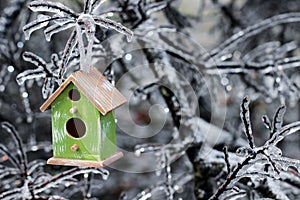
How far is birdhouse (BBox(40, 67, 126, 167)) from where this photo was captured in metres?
0.61

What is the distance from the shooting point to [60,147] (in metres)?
0.67

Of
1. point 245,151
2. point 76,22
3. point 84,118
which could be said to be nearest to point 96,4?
point 76,22

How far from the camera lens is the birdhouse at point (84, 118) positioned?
61 centimetres

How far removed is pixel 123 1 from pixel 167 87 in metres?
0.18

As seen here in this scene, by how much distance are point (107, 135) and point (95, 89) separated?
0.28 feet

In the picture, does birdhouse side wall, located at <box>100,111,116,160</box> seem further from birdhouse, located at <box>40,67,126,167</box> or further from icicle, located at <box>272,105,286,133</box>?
icicle, located at <box>272,105,286,133</box>

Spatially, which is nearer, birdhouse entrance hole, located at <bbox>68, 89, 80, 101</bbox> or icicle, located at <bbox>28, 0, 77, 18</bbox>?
icicle, located at <bbox>28, 0, 77, 18</bbox>

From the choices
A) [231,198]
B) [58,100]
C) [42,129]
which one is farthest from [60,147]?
[42,129]

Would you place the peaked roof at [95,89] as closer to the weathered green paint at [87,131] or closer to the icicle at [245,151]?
the weathered green paint at [87,131]

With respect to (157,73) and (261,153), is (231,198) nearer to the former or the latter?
(261,153)

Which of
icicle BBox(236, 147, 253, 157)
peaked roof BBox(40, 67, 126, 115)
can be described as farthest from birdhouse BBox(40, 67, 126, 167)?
icicle BBox(236, 147, 253, 157)

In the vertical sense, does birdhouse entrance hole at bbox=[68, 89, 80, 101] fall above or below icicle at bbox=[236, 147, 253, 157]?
above

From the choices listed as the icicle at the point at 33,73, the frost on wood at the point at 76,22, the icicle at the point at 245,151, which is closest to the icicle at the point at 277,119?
the icicle at the point at 245,151

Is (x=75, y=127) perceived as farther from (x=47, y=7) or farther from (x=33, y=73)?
(x=47, y=7)
